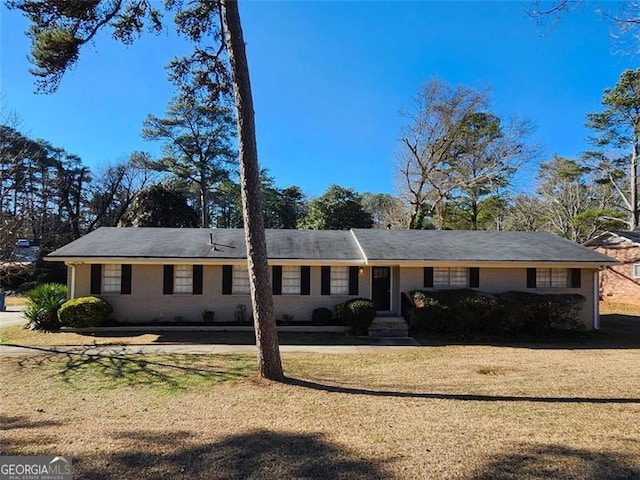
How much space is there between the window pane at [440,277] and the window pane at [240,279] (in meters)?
6.73

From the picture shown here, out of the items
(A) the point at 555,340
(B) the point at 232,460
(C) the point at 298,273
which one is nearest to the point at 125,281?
(C) the point at 298,273

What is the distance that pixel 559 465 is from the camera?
3881 mm

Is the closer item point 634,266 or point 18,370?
point 18,370

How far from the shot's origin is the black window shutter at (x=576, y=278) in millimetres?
14367

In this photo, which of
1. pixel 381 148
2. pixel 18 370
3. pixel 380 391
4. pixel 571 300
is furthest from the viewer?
pixel 381 148

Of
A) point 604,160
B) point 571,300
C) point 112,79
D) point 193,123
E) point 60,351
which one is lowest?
point 60,351

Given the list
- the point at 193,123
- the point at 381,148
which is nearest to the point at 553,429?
the point at 381,148

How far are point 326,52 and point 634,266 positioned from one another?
731 inches

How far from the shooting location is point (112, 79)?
11711 millimetres

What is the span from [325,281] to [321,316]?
1.27 m

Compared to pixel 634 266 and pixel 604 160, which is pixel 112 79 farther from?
pixel 604 160

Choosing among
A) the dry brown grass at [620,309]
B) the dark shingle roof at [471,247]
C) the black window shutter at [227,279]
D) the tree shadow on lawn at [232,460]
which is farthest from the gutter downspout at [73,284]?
the dry brown grass at [620,309]

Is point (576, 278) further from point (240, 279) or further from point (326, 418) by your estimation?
point (326, 418)

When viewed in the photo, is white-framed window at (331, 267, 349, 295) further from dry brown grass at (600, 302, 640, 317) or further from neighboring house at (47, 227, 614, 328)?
dry brown grass at (600, 302, 640, 317)
